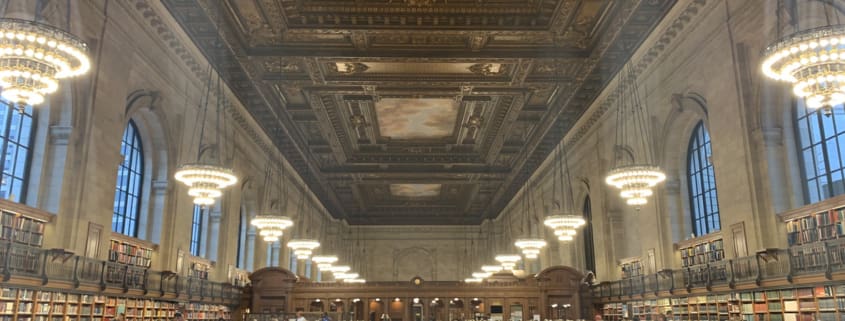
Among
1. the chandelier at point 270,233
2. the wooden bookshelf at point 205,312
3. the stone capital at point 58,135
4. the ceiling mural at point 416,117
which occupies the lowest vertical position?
the wooden bookshelf at point 205,312

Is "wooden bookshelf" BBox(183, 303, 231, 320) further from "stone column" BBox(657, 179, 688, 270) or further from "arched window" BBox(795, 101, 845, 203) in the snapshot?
"arched window" BBox(795, 101, 845, 203)

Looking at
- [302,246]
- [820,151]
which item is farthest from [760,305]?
[302,246]

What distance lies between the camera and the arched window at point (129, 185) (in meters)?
14.0

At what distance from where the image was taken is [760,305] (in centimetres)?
1126

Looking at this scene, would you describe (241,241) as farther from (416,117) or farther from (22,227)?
(22,227)

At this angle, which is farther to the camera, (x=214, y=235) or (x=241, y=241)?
(x=241, y=241)

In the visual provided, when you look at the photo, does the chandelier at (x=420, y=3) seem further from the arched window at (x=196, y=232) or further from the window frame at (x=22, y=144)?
the arched window at (x=196, y=232)

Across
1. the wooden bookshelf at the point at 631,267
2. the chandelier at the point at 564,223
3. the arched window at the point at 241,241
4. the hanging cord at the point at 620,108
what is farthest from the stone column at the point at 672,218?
the arched window at the point at 241,241

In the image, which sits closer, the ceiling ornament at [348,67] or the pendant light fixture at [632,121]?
the pendant light fixture at [632,121]

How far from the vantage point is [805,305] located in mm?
10141

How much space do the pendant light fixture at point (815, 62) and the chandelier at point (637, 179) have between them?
195 inches

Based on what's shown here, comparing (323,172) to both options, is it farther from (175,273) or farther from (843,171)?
(843,171)

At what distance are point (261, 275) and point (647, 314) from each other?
13592 millimetres

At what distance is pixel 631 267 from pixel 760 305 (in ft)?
20.9
